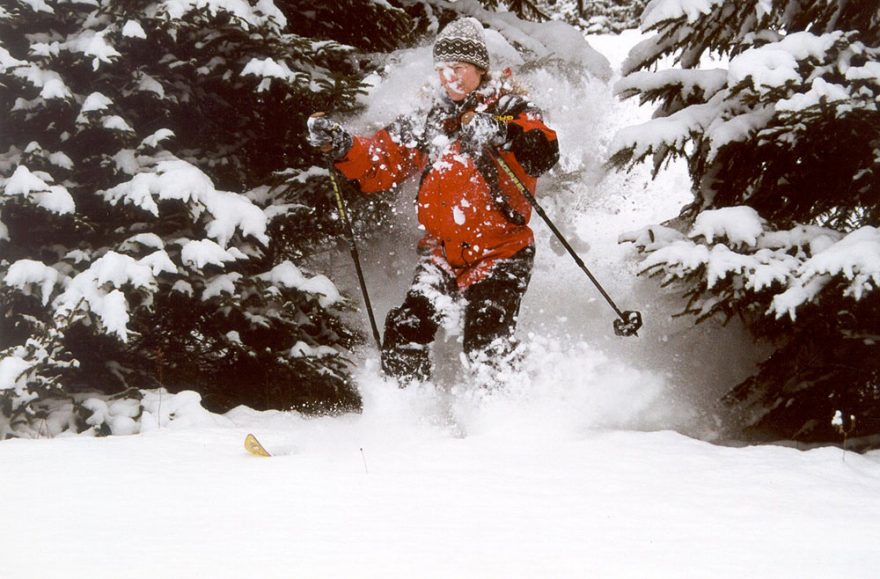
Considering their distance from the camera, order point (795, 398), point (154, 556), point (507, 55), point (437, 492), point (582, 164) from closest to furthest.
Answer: point (154, 556) → point (437, 492) → point (795, 398) → point (507, 55) → point (582, 164)

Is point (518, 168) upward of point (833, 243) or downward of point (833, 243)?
upward

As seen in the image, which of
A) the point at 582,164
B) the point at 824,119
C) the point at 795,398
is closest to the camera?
the point at 824,119

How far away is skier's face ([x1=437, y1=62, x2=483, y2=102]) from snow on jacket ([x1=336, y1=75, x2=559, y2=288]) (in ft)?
0.15

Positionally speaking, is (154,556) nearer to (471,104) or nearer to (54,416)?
(54,416)

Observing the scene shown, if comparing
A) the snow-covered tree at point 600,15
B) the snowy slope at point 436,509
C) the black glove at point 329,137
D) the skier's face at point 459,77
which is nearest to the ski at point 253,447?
the snowy slope at point 436,509

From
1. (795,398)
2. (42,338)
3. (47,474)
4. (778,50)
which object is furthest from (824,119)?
(42,338)

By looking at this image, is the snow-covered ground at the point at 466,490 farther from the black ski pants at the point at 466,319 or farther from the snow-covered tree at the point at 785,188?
the snow-covered tree at the point at 785,188

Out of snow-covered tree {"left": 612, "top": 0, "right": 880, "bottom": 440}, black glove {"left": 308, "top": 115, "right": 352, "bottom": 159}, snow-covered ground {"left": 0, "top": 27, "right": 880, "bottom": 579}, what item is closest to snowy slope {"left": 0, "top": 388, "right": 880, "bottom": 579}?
snow-covered ground {"left": 0, "top": 27, "right": 880, "bottom": 579}

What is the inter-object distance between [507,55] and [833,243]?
→ 9.97 ft

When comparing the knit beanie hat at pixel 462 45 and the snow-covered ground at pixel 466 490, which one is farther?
the knit beanie hat at pixel 462 45

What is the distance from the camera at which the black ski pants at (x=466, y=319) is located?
4449 millimetres

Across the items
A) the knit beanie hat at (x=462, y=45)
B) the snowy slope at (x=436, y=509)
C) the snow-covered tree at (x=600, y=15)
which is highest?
the snow-covered tree at (x=600, y=15)

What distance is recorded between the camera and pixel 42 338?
4.28 metres

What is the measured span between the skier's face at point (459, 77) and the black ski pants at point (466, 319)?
3.62 ft
